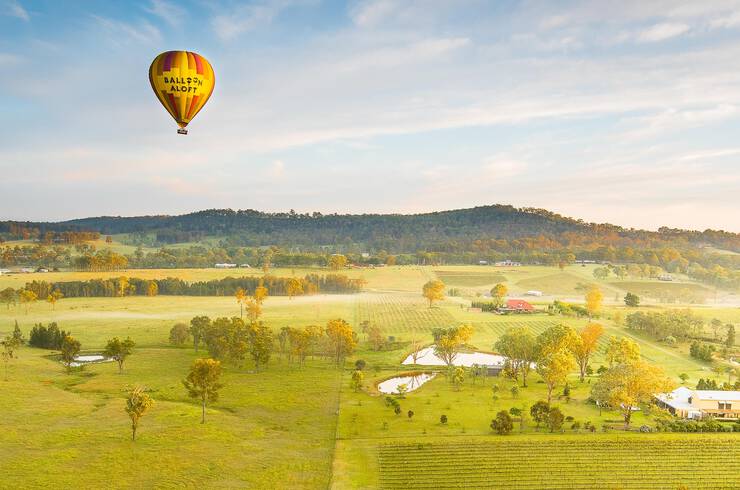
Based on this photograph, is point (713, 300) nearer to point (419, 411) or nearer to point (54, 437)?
point (419, 411)

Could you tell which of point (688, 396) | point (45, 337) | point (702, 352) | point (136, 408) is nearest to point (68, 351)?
point (45, 337)

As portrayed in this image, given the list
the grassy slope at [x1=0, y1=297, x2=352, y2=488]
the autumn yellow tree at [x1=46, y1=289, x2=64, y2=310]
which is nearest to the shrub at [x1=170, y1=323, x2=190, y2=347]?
the grassy slope at [x1=0, y1=297, x2=352, y2=488]

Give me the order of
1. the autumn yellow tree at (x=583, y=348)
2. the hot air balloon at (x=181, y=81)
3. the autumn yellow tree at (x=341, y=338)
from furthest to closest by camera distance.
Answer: the autumn yellow tree at (x=341, y=338), the autumn yellow tree at (x=583, y=348), the hot air balloon at (x=181, y=81)

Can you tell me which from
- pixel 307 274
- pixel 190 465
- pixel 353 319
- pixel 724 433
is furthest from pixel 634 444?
pixel 307 274

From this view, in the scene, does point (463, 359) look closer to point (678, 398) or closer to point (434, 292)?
point (678, 398)

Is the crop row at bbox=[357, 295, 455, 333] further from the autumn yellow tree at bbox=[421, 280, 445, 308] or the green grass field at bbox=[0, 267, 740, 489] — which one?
the green grass field at bbox=[0, 267, 740, 489]

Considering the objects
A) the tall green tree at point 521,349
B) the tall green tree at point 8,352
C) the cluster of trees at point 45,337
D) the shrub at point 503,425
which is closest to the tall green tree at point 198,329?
the cluster of trees at point 45,337

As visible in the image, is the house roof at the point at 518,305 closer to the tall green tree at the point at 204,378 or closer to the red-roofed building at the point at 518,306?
the red-roofed building at the point at 518,306
